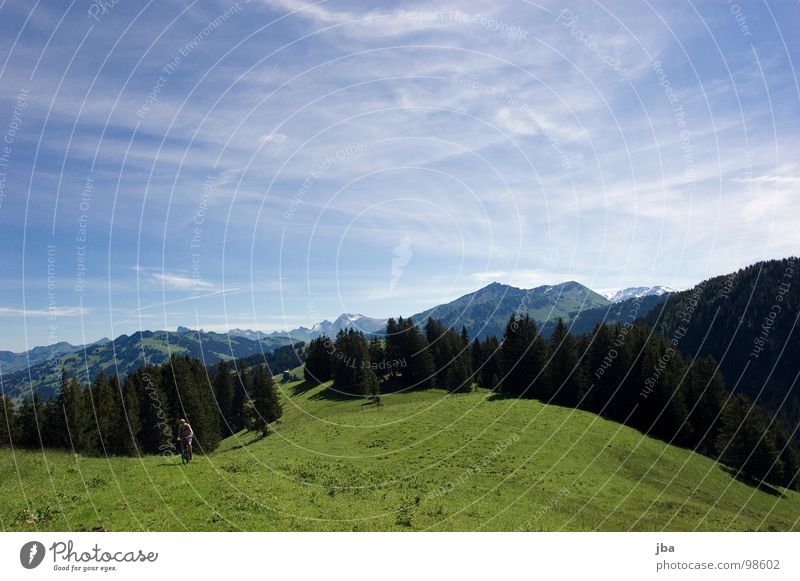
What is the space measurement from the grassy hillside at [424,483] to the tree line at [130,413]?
20.6 meters

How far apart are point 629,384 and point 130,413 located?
81.6 m

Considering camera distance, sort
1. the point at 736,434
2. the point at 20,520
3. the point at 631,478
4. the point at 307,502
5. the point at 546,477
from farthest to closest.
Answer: the point at 736,434 → the point at 631,478 → the point at 546,477 → the point at 307,502 → the point at 20,520

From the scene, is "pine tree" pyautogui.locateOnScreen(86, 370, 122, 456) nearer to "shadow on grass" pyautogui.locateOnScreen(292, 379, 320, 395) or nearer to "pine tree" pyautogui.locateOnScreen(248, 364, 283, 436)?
"pine tree" pyautogui.locateOnScreen(248, 364, 283, 436)

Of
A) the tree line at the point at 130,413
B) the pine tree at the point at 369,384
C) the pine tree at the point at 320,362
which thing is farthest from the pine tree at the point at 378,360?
the tree line at the point at 130,413

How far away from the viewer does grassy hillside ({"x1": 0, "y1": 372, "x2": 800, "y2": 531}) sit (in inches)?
838

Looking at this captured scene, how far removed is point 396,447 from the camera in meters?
48.7

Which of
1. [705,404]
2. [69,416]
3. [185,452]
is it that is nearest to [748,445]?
[705,404]

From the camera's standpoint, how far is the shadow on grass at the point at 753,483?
5838 centimetres

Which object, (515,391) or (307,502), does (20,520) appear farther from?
(515,391)

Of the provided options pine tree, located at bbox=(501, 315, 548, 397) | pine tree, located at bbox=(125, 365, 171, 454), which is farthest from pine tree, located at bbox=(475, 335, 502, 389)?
pine tree, located at bbox=(125, 365, 171, 454)

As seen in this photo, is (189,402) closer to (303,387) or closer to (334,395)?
(334,395)

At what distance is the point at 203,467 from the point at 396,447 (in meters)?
23.2

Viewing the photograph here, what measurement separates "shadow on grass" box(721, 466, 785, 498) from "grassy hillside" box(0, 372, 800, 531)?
777 millimetres

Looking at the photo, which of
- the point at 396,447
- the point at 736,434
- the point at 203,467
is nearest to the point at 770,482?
the point at 736,434
